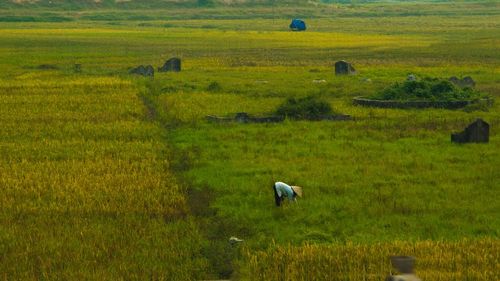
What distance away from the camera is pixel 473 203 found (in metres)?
14.2

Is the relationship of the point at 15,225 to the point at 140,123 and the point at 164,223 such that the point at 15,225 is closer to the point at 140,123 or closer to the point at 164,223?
the point at 164,223

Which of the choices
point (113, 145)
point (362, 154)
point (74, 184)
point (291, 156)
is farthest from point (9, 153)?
point (362, 154)

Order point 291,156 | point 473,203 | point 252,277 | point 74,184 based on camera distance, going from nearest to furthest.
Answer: point 252,277, point 473,203, point 74,184, point 291,156

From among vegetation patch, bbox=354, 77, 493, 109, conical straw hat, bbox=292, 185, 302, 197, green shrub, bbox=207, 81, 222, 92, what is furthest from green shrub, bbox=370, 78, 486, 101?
conical straw hat, bbox=292, 185, 302, 197

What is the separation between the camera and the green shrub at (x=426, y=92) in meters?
28.6

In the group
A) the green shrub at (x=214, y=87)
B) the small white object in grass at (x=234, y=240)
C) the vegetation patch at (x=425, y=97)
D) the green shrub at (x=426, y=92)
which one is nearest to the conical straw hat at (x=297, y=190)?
the small white object in grass at (x=234, y=240)

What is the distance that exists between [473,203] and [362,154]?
197 inches

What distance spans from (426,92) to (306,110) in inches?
199

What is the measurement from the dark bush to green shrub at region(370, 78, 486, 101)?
12.4 feet

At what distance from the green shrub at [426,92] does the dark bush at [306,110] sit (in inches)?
149

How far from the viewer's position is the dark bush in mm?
25547

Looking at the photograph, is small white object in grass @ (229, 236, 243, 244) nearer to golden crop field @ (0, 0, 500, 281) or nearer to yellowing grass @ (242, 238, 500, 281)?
golden crop field @ (0, 0, 500, 281)

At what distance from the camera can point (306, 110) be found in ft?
84.2

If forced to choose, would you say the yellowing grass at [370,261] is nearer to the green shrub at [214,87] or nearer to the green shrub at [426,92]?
the green shrub at [426,92]
